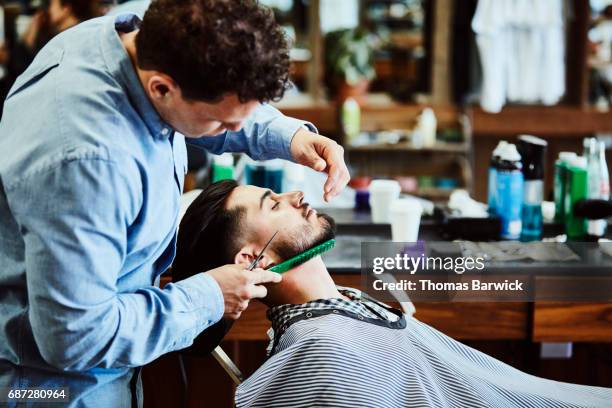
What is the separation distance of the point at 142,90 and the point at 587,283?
4.90 feet

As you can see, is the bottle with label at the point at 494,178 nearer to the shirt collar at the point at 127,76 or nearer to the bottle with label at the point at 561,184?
the bottle with label at the point at 561,184

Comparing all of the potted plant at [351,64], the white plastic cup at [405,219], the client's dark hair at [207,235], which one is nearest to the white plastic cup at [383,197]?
the white plastic cup at [405,219]

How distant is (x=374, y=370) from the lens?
177cm

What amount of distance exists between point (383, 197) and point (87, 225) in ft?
5.37

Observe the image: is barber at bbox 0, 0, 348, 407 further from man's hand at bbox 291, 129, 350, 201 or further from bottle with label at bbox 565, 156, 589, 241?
bottle with label at bbox 565, 156, 589, 241

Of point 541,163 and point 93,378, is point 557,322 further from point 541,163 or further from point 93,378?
point 93,378

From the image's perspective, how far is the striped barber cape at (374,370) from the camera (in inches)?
67.1

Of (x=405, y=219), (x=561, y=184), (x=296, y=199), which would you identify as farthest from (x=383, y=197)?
(x=296, y=199)

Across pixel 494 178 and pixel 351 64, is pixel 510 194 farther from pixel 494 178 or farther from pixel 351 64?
pixel 351 64

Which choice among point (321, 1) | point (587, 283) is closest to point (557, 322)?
point (587, 283)

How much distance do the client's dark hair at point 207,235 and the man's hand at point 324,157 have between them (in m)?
0.21

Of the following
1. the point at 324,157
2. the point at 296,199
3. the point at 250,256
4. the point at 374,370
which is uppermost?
the point at 324,157

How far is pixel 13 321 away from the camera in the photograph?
1463 millimetres

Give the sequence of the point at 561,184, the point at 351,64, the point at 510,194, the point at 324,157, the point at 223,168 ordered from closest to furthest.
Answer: the point at 324,157 < the point at 510,194 < the point at 561,184 < the point at 223,168 < the point at 351,64
